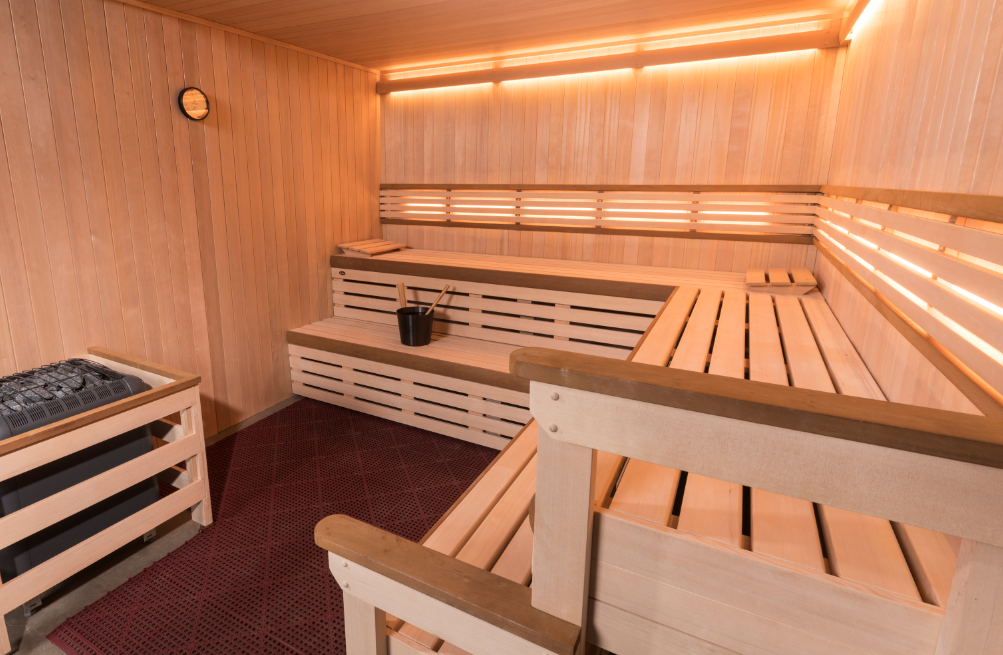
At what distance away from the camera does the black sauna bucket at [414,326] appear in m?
3.53

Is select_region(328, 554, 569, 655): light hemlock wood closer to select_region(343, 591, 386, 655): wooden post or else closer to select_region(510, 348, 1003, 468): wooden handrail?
select_region(343, 591, 386, 655): wooden post

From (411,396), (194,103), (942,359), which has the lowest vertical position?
(411,396)

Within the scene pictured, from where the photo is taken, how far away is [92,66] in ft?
8.55

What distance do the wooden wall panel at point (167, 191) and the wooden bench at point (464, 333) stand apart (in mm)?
347

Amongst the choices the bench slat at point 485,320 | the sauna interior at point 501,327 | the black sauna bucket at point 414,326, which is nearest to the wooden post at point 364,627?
the sauna interior at point 501,327

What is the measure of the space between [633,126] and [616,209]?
1.88ft

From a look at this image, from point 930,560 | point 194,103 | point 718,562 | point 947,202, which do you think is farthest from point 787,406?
point 194,103

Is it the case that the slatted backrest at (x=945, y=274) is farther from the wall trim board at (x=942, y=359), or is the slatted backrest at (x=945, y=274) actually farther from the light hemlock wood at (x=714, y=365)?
the light hemlock wood at (x=714, y=365)

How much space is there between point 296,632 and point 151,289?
6.86ft

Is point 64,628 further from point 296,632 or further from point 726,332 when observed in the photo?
point 726,332

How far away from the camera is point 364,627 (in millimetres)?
1215

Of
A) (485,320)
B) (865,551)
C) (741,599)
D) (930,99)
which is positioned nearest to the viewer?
(741,599)

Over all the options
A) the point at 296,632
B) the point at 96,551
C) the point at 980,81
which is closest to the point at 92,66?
the point at 96,551

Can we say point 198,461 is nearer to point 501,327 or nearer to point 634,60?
point 501,327
